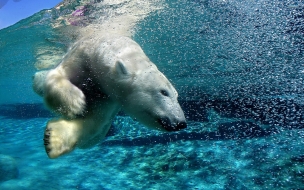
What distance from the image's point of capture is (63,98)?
2.12m

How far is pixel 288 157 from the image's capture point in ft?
22.2

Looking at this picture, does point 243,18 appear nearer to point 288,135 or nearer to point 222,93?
point 288,135

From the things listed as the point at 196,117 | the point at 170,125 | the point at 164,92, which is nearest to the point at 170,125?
the point at 170,125

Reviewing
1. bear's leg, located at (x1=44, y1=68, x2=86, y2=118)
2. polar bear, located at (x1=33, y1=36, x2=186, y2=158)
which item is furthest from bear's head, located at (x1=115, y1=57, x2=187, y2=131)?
bear's leg, located at (x1=44, y1=68, x2=86, y2=118)

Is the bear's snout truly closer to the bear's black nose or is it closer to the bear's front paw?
the bear's black nose

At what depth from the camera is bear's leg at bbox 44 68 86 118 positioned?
2.12 meters

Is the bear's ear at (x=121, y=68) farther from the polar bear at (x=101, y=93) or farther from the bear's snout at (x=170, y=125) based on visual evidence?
the bear's snout at (x=170, y=125)

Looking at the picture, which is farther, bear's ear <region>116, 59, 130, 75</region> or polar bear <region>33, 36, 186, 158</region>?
bear's ear <region>116, 59, 130, 75</region>

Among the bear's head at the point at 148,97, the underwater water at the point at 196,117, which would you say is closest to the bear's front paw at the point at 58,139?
the bear's head at the point at 148,97

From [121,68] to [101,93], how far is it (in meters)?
0.45

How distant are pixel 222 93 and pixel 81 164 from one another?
10479 millimetres

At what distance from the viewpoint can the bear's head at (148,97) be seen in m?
1.97

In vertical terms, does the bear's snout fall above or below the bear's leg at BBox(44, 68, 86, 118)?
below

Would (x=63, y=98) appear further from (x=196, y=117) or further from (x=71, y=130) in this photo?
(x=196, y=117)
